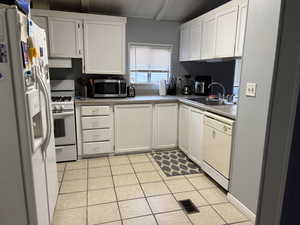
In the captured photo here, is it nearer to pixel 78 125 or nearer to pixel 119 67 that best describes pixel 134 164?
pixel 78 125

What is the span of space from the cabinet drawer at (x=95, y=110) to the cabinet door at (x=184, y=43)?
172 cm

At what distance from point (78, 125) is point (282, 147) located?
2.90 m

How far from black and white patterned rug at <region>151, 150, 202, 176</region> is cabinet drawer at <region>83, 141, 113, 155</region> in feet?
2.48

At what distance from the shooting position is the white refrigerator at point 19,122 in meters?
1.17

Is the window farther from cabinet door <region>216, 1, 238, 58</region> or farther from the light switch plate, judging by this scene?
the light switch plate

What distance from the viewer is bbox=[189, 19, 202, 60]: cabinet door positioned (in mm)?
3329

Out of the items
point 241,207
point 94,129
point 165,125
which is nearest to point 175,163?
point 165,125

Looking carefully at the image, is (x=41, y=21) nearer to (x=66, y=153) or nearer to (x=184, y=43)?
(x=66, y=153)

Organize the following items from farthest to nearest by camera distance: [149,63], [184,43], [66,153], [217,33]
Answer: [149,63] → [184,43] → [66,153] → [217,33]

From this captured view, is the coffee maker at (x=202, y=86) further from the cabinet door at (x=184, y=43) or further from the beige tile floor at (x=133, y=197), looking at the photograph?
the beige tile floor at (x=133, y=197)

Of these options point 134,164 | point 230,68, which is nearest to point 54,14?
point 134,164

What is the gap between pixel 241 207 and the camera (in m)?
2.12

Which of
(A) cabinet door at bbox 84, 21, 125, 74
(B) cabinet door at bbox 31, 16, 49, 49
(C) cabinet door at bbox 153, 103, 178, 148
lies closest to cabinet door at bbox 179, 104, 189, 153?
(C) cabinet door at bbox 153, 103, 178, 148

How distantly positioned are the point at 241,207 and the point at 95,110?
2293 millimetres
